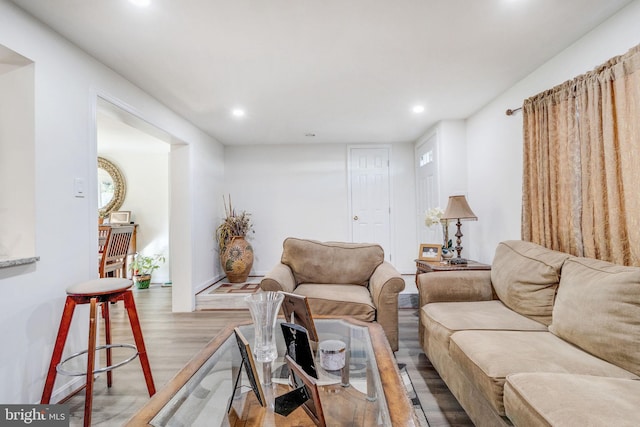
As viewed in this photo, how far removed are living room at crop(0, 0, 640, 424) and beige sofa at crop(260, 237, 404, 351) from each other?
1.31 meters

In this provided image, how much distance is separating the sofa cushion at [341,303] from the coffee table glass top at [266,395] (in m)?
0.80

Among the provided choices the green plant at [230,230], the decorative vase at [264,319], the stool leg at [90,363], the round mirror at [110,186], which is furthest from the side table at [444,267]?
the round mirror at [110,186]

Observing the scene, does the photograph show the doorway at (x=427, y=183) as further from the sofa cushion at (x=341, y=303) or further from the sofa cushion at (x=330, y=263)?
the sofa cushion at (x=341, y=303)

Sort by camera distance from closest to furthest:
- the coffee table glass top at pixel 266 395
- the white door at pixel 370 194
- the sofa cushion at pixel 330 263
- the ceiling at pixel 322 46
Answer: the coffee table glass top at pixel 266 395 → the ceiling at pixel 322 46 → the sofa cushion at pixel 330 263 → the white door at pixel 370 194

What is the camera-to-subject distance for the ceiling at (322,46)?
1766mm

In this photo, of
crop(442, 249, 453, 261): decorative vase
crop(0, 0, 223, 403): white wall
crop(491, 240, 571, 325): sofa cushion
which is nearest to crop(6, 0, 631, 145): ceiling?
crop(0, 0, 223, 403): white wall

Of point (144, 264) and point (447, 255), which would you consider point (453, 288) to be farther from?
point (144, 264)

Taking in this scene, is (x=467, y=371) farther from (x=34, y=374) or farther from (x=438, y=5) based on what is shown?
(x=34, y=374)

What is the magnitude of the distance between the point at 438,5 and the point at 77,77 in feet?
7.67

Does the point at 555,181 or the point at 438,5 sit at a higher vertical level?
the point at 438,5

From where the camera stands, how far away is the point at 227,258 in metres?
4.35

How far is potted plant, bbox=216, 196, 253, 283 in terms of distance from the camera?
4.35 meters

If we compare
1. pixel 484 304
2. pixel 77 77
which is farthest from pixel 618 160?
pixel 77 77

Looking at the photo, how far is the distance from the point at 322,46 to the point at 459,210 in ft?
6.41
